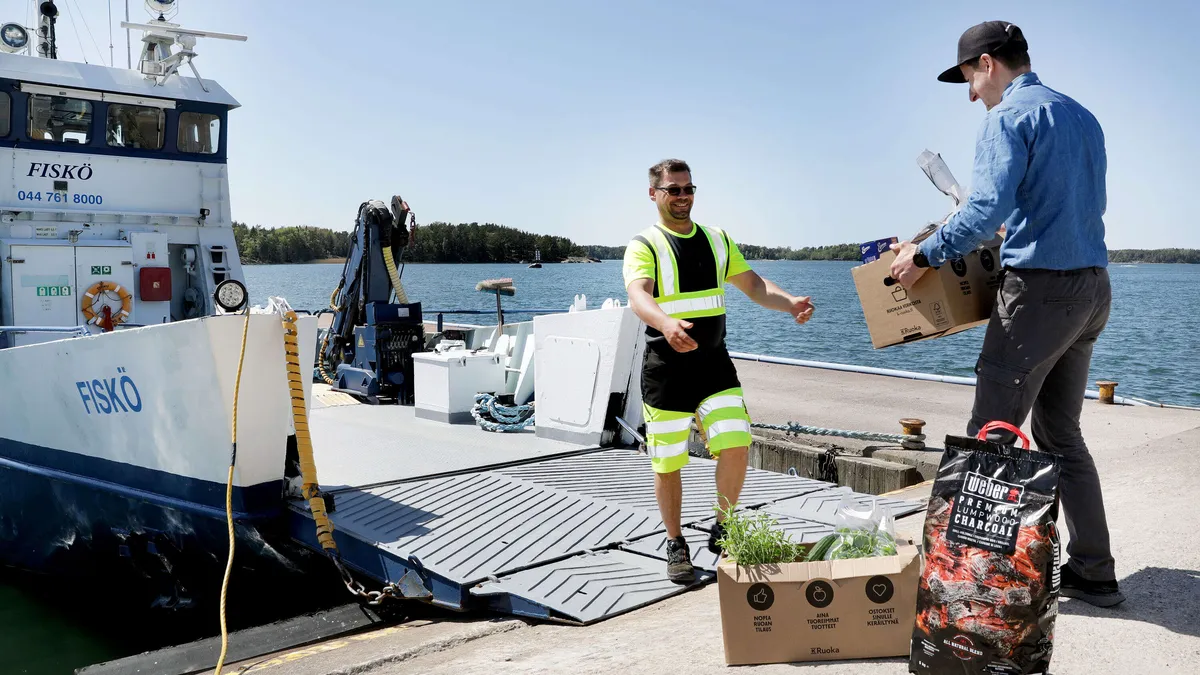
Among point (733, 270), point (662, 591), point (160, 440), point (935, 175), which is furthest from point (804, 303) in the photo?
point (160, 440)

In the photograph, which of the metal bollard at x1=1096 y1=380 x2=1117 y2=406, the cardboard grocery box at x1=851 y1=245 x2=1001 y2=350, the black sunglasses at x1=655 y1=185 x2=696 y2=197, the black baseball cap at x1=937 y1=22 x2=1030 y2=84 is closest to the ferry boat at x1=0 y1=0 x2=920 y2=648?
the cardboard grocery box at x1=851 y1=245 x2=1001 y2=350

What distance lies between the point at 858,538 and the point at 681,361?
1.31 metres

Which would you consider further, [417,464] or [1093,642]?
[417,464]

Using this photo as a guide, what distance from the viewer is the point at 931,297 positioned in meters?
3.62

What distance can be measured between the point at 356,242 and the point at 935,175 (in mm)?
8551

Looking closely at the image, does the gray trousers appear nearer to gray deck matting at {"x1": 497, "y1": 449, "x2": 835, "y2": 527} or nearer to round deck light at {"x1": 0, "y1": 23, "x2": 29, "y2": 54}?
gray deck matting at {"x1": 497, "y1": 449, "x2": 835, "y2": 527}

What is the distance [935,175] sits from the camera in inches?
152

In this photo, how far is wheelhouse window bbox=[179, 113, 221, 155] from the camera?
9375 millimetres

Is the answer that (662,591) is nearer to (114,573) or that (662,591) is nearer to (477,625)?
(477,625)

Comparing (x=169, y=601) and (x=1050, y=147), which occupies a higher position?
(x=1050, y=147)

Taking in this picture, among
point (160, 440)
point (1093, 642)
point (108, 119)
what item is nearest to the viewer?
point (1093, 642)

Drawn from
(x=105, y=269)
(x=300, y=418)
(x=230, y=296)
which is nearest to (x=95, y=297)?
(x=105, y=269)

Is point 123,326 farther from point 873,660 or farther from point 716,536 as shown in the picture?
point 873,660

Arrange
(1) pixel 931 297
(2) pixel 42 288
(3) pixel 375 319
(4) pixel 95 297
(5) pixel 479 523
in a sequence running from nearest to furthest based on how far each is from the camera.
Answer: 1. (1) pixel 931 297
2. (5) pixel 479 523
3. (2) pixel 42 288
4. (4) pixel 95 297
5. (3) pixel 375 319
